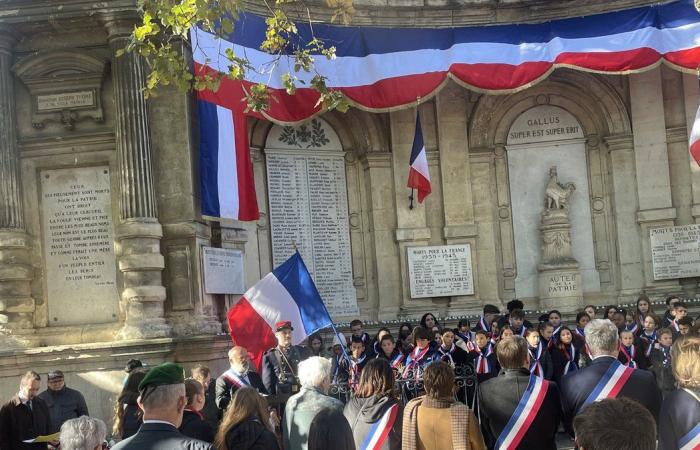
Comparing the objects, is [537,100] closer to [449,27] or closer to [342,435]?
[449,27]

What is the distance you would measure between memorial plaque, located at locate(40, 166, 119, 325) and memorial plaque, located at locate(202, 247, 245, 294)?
1.36 meters

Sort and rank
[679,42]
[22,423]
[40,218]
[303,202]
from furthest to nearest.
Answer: [303,202] → [679,42] → [40,218] → [22,423]

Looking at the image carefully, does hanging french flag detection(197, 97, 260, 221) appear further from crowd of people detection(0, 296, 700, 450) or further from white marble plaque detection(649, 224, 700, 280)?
white marble plaque detection(649, 224, 700, 280)

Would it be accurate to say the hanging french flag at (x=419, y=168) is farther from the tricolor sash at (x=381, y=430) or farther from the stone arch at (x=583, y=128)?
the tricolor sash at (x=381, y=430)

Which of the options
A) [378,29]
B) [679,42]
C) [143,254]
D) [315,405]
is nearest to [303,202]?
[378,29]

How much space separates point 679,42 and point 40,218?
11.1 metres

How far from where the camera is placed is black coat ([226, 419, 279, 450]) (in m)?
5.87

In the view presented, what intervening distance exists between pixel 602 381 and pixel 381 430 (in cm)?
152

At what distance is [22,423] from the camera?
9.64 meters

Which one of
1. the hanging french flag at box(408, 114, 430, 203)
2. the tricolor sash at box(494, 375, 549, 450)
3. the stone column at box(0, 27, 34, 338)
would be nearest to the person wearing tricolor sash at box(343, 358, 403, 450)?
the tricolor sash at box(494, 375, 549, 450)

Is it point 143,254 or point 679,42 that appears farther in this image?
point 679,42

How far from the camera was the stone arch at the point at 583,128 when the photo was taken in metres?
19.2

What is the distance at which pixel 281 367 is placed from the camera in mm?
11055

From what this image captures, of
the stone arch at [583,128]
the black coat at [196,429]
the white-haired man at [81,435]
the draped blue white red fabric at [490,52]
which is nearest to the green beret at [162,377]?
the white-haired man at [81,435]
